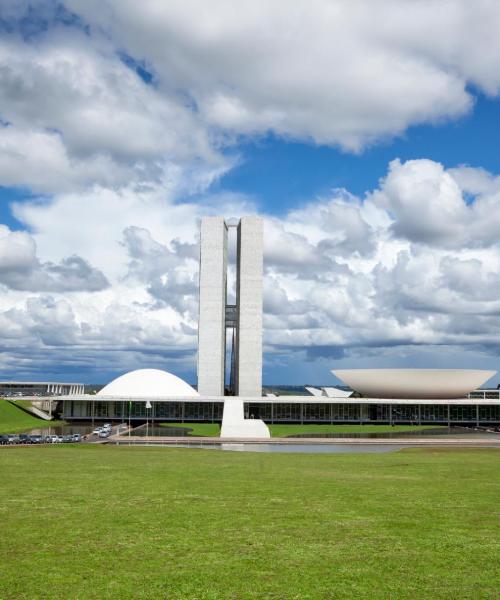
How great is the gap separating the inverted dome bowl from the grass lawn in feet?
220

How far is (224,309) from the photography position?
10050 centimetres

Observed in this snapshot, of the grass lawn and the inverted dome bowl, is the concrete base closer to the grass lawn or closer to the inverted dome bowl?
the inverted dome bowl

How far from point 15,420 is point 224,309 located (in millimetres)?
36922

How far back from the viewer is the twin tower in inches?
3738


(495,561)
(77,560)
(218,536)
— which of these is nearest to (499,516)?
(495,561)

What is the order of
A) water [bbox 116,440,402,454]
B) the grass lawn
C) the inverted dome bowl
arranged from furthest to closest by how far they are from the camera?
the inverted dome bowl < water [bbox 116,440,402,454] < the grass lawn

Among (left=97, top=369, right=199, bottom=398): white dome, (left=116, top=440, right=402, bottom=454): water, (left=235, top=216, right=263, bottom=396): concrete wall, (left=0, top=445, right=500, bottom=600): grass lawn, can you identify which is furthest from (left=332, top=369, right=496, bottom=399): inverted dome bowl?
(left=0, top=445, right=500, bottom=600): grass lawn

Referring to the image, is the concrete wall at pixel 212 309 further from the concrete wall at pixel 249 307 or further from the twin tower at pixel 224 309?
the concrete wall at pixel 249 307

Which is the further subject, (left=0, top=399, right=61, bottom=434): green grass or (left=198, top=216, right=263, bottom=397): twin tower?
(left=198, top=216, right=263, bottom=397): twin tower

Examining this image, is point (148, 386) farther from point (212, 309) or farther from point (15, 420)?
point (15, 420)

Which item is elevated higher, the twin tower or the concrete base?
the twin tower

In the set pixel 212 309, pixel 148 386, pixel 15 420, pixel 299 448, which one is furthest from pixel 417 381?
pixel 15 420

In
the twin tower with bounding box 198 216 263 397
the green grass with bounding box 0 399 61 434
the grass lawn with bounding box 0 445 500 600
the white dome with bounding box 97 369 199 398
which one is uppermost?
the twin tower with bounding box 198 216 263 397

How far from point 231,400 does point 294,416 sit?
10.6 meters
